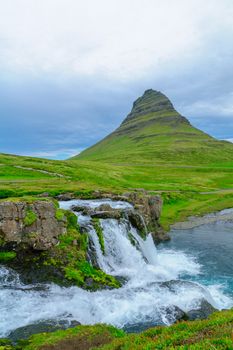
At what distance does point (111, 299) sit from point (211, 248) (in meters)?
29.1

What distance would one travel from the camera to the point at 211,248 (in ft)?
171

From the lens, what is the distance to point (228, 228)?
66562 mm

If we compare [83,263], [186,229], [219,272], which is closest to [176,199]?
[186,229]

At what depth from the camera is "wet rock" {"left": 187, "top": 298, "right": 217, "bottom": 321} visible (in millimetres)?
26125

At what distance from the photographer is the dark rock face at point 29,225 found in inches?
Answer: 1239

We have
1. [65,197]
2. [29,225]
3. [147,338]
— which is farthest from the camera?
[65,197]

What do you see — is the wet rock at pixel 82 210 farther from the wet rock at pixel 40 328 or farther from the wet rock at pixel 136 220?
the wet rock at pixel 40 328

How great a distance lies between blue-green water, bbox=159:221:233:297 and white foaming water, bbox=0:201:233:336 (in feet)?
10.1

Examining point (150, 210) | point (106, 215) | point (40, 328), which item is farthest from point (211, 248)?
point (40, 328)

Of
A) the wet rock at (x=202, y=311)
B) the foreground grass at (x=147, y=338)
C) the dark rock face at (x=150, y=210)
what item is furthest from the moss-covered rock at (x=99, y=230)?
the foreground grass at (x=147, y=338)

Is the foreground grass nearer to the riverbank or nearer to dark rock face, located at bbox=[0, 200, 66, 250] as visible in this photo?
dark rock face, located at bbox=[0, 200, 66, 250]

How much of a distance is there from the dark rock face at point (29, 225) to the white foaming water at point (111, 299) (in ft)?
11.0

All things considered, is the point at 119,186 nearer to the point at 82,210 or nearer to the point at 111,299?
the point at 82,210

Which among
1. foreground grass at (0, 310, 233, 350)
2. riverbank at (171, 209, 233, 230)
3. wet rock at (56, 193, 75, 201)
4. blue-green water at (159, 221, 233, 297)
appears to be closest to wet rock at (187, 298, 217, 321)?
blue-green water at (159, 221, 233, 297)
